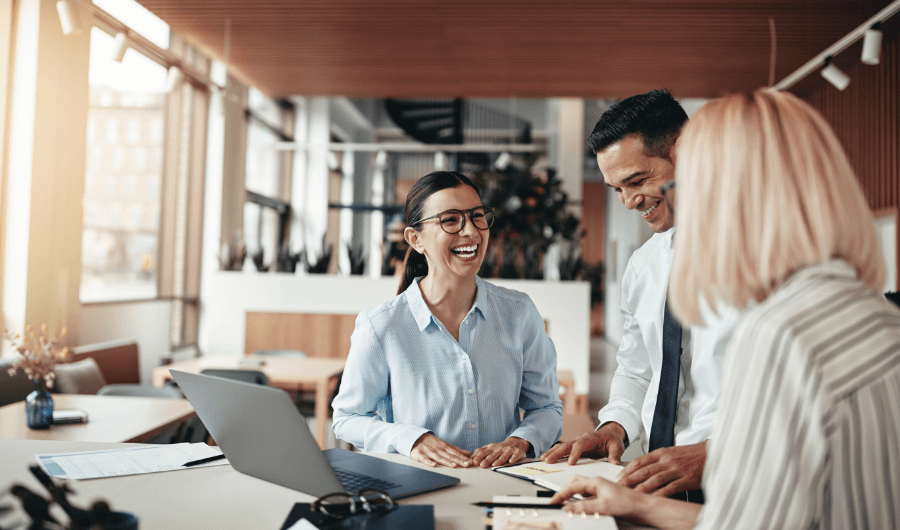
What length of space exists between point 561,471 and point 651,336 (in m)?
0.50

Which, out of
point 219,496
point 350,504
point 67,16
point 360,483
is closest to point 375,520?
point 350,504

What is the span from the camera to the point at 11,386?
357 centimetres

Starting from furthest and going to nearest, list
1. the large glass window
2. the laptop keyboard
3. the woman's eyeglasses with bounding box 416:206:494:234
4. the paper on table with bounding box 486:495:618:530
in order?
the large glass window
the woman's eyeglasses with bounding box 416:206:494:234
the laptop keyboard
the paper on table with bounding box 486:495:618:530

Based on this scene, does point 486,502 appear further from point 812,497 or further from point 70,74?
point 70,74

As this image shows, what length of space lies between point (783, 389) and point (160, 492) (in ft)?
3.38

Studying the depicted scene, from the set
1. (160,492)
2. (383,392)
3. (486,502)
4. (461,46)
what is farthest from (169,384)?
(461,46)

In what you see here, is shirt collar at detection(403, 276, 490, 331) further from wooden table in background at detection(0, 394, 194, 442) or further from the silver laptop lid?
wooden table in background at detection(0, 394, 194, 442)

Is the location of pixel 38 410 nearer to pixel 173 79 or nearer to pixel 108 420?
pixel 108 420

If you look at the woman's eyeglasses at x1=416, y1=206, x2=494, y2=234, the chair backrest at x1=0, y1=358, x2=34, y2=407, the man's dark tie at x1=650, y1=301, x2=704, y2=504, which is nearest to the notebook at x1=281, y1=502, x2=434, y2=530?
the man's dark tie at x1=650, y1=301, x2=704, y2=504

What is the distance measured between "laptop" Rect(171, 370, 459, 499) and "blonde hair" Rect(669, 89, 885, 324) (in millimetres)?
615

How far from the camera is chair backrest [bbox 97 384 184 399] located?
360 cm

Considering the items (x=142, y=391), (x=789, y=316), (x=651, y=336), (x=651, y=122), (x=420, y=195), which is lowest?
(x=142, y=391)

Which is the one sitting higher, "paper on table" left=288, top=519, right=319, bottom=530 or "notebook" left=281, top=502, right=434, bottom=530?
"paper on table" left=288, top=519, right=319, bottom=530

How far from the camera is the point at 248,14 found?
510 centimetres
